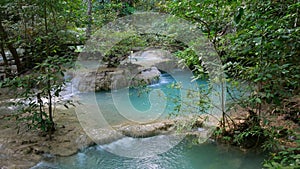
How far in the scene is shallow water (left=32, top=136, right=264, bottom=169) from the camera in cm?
270

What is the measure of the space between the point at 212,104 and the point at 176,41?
1.88m

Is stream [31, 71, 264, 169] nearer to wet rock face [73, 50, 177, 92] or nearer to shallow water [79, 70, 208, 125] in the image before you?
shallow water [79, 70, 208, 125]

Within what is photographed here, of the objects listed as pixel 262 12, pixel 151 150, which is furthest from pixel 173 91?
pixel 262 12

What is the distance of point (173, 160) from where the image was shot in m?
2.88

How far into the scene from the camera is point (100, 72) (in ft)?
19.8

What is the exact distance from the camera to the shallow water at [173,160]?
2703 millimetres

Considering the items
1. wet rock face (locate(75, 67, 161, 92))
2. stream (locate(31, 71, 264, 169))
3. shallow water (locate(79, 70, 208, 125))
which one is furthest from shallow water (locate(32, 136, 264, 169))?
wet rock face (locate(75, 67, 161, 92))

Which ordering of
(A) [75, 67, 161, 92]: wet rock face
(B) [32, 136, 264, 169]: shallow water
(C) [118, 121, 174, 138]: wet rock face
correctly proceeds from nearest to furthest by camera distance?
(B) [32, 136, 264, 169]: shallow water → (C) [118, 121, 174, 138]: wet rock face → (A) [75, 67, 161, 92]: wet rock face

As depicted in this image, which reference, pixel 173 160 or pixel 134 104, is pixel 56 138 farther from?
pixel 134 104

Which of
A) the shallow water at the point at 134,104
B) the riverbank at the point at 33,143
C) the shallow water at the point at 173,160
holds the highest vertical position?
the shallow water at the point at 134,104

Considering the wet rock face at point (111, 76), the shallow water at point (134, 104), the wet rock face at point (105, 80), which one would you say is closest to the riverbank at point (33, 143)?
the shallow water at point (134, 104)

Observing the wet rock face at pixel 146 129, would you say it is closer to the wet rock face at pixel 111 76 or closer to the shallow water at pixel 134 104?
the shallow water at pixel 134 104

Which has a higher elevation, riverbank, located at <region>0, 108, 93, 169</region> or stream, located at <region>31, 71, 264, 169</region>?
riverbank, located at <region>0, 108, 93, 169</region>

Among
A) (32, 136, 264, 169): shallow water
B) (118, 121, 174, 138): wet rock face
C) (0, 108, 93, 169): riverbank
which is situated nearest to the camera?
(0, 108, 93, 169): riverbank
